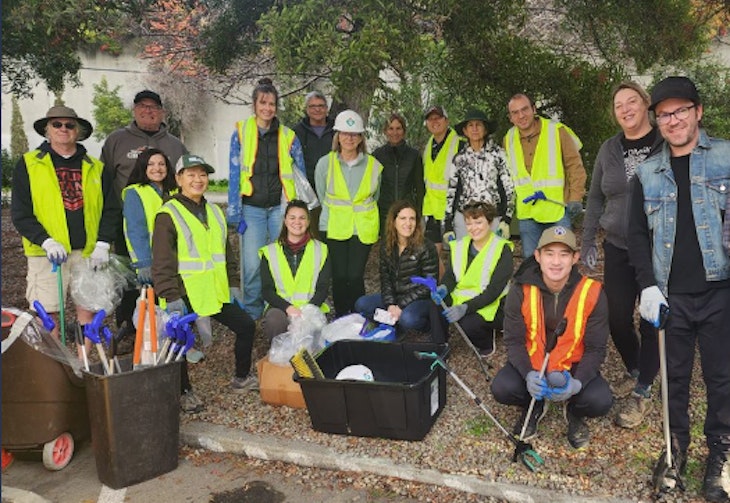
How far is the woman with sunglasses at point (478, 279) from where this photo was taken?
15.5ft

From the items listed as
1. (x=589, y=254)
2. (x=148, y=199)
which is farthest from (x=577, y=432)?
(x=148, y=199)

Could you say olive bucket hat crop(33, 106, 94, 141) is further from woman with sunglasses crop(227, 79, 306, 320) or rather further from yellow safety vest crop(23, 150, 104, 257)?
woman with sunglasses crop(227, 79, 306, 320)

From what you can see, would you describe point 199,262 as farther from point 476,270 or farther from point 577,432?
point 577,432

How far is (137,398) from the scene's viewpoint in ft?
10.9

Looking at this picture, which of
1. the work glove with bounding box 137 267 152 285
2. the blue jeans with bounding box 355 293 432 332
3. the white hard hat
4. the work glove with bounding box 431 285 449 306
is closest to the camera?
the work glove with bounding box 431 285 449 306

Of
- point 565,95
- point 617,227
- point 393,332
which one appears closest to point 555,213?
point 617,227

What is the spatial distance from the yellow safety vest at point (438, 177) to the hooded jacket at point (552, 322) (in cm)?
219

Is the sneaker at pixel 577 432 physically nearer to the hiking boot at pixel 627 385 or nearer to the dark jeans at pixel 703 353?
the dark jeans at pixel 703 353

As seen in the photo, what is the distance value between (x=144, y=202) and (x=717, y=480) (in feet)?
12.1

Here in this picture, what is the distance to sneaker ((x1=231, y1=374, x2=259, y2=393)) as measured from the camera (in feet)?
14.9

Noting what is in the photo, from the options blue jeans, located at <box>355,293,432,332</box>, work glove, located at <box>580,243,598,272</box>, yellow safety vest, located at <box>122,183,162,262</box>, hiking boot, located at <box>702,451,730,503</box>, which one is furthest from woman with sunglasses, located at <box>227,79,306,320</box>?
hiking boot, located at <box>702,451,730,503</box>

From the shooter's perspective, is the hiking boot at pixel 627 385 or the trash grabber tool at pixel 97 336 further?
the hiking boot at pixel 627 385

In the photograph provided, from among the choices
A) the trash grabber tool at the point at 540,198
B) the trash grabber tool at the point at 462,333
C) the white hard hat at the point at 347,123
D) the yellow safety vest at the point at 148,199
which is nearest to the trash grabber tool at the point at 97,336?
the yellow safety vest at the point at 148,199

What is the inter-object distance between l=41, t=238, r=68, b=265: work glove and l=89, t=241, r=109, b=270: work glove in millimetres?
201
